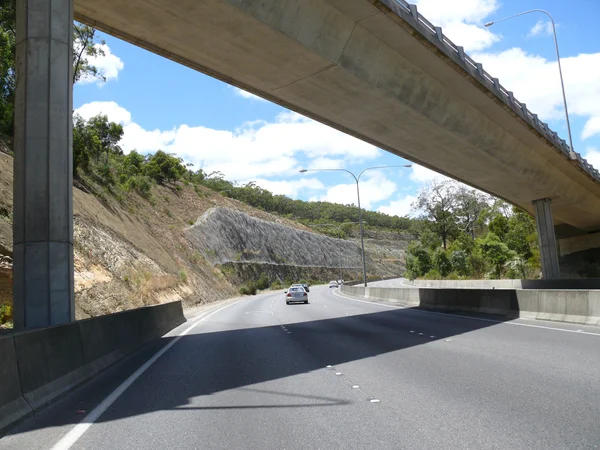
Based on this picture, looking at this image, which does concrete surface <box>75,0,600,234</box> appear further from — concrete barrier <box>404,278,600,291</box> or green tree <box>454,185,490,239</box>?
green tree <box>454,185,490,239</box>

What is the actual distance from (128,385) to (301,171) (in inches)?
1234

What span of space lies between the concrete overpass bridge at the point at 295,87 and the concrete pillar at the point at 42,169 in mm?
19

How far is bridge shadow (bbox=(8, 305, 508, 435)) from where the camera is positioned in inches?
282

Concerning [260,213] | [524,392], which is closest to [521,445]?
[524,392]

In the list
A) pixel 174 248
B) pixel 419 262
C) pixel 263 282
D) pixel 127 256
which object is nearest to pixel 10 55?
pixel 127 256

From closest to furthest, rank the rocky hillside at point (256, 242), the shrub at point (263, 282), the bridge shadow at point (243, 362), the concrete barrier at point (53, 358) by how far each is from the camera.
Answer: the concrete barrier at point (53, 358), the bridge shadow at point (243, 362), the rocky hillside at point (256, 242), the shrub at point (263, 282)

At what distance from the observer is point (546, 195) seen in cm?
3459

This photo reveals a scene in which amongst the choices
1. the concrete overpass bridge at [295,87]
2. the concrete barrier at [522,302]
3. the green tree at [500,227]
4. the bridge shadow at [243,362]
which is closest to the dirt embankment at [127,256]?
the bridge shadow at [243,362]

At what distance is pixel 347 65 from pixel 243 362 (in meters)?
9.00

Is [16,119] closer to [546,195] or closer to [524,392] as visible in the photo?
[524,392]

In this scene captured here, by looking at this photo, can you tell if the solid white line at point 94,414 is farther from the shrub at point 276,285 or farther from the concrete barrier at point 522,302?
the shrub at point 276,285

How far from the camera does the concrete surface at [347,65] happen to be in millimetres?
13727

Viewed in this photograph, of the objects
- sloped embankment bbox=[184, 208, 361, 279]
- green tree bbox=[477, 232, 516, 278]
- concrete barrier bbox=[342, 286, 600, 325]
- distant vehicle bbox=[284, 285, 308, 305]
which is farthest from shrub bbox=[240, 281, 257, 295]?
concrete barrier bbox=[342, 286, 600, 325]

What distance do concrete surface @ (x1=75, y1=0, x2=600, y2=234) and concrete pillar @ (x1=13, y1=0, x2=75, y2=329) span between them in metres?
3.25
